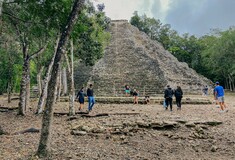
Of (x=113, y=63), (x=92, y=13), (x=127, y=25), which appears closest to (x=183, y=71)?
(x=113, y=63)

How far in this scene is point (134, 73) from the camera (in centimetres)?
3259

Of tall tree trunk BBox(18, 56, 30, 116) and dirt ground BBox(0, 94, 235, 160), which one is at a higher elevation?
tall tree trunk BBox(18, 56, 30, 116)

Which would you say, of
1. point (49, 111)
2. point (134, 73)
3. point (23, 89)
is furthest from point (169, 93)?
point (134, 73)

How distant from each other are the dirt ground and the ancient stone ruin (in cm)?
1618

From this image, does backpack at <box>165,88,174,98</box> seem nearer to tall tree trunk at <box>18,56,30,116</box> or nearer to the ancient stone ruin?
tall tree trunk at <box>18,56,30,116</box>

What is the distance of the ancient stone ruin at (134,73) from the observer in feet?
96.4

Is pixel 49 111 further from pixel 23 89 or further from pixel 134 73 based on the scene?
pixel 134 73

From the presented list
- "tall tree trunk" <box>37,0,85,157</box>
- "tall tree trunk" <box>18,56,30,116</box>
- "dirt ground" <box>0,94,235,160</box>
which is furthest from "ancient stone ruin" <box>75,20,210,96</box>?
"tall tree trunk" <box>37,0,85,157</box>

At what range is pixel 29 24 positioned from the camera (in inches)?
Answer: 415

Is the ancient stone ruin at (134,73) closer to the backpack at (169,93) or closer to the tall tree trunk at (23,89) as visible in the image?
the backpack at (169,93)

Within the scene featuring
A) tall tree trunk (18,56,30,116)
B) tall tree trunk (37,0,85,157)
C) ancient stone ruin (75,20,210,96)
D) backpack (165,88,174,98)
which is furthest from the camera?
ancient stone ruin (75,20,210,96)

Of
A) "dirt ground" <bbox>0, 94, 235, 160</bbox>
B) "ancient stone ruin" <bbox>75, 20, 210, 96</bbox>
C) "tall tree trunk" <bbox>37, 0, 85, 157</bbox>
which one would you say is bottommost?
"dirt ground" <bbox>0, 94, 235, 160</bbox>

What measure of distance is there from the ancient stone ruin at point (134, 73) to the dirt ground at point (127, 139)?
16178 millimetres

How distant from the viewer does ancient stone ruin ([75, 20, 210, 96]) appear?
1156 inches
